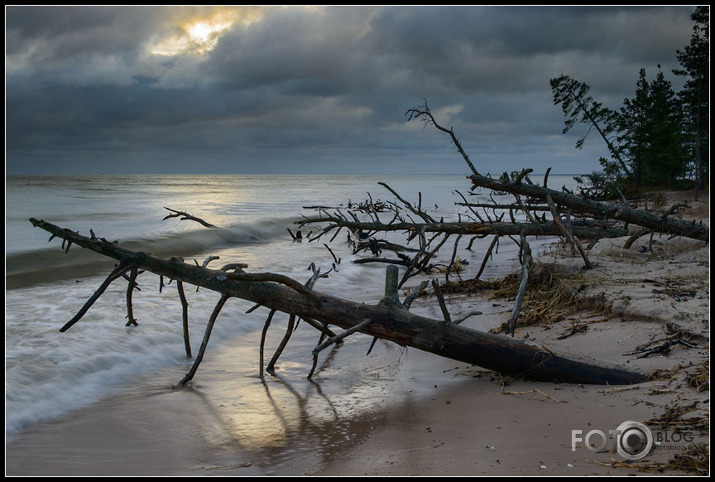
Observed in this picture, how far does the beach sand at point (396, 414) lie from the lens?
9.96 feet

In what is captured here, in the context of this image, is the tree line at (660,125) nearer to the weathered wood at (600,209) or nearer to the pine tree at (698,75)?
the pine tree at (698,75)

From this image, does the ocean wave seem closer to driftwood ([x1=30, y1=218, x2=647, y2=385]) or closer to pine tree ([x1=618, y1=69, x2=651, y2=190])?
driftwood ([x1=30, y1=218, x2=647, y2=385])

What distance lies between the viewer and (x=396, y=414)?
12.8 ft

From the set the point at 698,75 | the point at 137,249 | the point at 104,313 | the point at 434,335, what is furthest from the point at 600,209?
the point at 698,75

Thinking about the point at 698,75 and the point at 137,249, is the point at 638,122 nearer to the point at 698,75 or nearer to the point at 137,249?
the point at 698,75

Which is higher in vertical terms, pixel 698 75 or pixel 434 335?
pixel 698 75

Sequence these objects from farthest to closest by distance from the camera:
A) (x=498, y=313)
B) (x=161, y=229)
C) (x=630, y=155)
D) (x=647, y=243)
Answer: (x=630, y=155) < (x=161, y=229) < (x=647, y=243) < (x=498, y=313)

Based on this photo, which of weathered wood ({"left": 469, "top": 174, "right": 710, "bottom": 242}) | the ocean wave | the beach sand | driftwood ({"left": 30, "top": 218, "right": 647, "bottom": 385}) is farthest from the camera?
the ocean wave

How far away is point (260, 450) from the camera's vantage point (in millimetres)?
3416

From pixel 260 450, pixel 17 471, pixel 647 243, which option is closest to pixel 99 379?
pixel 17 471

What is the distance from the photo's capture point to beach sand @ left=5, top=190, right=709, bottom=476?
3.04m

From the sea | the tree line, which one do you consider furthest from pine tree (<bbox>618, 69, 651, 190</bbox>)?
the sea

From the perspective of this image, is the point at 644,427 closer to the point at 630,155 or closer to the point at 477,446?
the point at 477,446

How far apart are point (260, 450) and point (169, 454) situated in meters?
0.61
